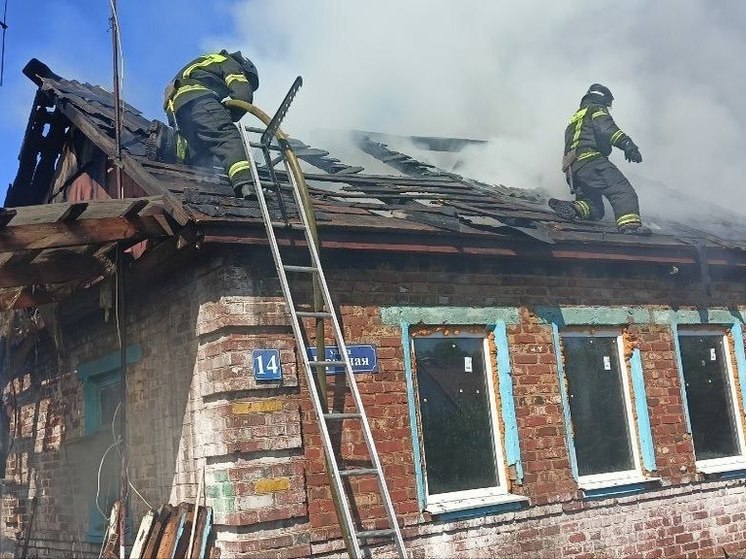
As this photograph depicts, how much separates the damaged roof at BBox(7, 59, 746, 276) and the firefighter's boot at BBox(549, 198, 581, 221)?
0.49 feet

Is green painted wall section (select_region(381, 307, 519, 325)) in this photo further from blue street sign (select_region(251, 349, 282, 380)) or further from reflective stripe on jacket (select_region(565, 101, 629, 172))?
reflective stripe on jacket (select_region(565, 101, 629, 172))

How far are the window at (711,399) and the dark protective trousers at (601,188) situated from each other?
1.48 m

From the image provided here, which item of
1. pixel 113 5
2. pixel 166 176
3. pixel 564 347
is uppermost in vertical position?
pixel 113 5

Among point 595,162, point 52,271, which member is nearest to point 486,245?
point 595,162

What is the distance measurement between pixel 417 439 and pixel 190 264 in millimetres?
2189

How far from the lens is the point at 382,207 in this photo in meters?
6.91

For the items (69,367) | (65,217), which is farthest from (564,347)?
(69,367)

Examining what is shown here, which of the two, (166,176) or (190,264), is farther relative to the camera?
(166,176)

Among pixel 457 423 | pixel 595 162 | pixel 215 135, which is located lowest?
pixel 457 423

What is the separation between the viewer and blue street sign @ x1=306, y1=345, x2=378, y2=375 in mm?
5898

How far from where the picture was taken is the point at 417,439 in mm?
6211

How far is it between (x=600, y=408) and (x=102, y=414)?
4699 millimetres

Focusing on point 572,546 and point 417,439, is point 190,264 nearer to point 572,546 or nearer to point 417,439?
point 417,439

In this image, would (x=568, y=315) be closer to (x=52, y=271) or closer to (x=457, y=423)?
(x=457, y=423)
